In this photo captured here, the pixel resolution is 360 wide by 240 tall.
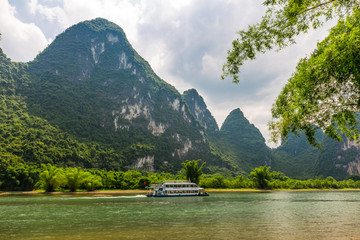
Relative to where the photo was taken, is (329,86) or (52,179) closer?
(329,86)

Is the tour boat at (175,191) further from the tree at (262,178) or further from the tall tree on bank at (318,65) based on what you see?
the tall tree on bank at (318,65)

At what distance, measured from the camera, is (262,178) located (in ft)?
335

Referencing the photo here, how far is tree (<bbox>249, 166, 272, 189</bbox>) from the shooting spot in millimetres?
100688

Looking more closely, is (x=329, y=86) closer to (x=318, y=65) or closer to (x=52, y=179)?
(x=318, y=65)

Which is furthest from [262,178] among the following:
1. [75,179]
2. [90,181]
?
[75,179]

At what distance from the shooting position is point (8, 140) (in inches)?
4535

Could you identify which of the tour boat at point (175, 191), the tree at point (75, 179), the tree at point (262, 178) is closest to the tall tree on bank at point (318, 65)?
the tour boat at point (175, 191)

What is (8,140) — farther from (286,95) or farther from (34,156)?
(286,95)

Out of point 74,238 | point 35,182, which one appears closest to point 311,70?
point 74,238

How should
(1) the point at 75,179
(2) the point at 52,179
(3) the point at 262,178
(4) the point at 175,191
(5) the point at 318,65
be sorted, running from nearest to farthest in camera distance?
(5) the point at 318,65 → (4) the point at 175,191 → (2) the point at 52,179 → (1) the point at 75,179 → (3) the point at 262,178

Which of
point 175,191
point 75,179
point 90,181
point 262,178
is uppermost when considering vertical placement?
point 262,178

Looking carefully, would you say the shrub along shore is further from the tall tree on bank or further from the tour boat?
the tall tree on bank

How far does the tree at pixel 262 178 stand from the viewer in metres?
101

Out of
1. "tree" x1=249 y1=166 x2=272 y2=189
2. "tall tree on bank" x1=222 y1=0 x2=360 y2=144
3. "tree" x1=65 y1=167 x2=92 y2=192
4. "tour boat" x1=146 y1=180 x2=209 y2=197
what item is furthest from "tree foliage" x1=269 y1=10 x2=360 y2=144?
"tree" x1=249 y1=166 x2=272 y2=189
